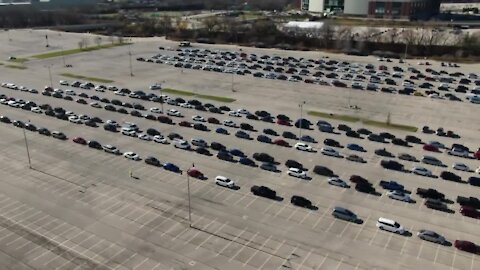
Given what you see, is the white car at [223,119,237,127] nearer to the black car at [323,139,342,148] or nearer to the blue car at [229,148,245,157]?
the blue car at [229,148,245,157]

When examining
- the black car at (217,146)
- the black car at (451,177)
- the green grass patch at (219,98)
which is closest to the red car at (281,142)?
the black car at (217,146)

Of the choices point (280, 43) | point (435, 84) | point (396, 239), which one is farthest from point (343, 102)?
point (280, 43)

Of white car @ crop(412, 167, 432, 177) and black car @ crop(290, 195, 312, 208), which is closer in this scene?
black car @ crop(290, 195, 312, 208)

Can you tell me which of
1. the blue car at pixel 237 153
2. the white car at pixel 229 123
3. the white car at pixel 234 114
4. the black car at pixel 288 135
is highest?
the white car at pixel 234 114

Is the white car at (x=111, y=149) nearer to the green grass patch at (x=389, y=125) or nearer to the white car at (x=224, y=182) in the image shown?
the white car at (x=224, y=182)

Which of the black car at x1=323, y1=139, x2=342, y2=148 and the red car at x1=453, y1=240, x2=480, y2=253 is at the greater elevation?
the black car at x1=323, y1=139, x2=342, y2=148

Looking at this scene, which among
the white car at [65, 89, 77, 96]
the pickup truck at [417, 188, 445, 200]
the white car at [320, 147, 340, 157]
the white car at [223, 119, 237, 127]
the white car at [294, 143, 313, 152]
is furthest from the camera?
the white car at [65, 89, 77, 96]

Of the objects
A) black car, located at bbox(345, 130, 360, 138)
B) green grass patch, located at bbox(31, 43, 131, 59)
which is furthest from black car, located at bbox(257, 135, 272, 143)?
green grass patch, located at bbox(31, 43, 131, 59)
